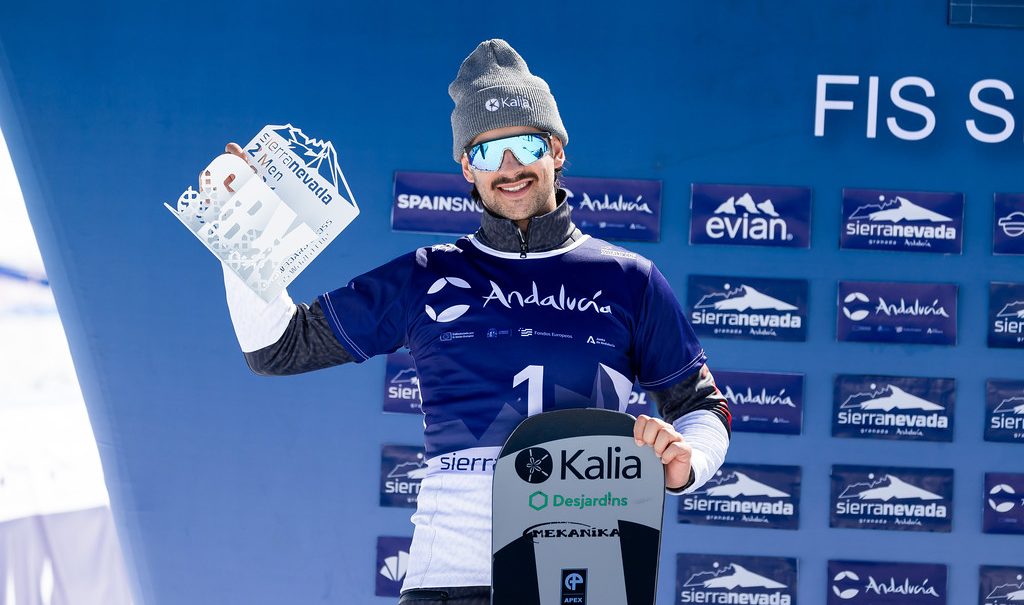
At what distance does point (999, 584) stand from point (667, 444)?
236cm

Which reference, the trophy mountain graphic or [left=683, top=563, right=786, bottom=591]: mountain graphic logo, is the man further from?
the trophy mountain graphic

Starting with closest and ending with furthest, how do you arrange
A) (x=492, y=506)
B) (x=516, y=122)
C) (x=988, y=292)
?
(x=492, y=506) < (x=516, y=122) < (x=988, y=292)

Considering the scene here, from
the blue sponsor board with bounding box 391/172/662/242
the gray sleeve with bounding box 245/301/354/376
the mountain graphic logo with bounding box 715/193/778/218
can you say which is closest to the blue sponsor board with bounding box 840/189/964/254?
the mountain graphic logo with bounding box 715/193/778/218

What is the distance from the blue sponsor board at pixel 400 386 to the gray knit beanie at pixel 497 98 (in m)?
1.62

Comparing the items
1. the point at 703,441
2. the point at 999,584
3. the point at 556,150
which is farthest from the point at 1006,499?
the point at 556,150

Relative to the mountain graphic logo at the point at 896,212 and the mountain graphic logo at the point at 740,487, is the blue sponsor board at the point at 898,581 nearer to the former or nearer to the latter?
the mountain graphic logo at the point at 740,487

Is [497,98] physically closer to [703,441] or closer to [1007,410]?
[703,441]

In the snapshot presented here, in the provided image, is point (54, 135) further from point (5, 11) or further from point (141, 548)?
point (141, 548)

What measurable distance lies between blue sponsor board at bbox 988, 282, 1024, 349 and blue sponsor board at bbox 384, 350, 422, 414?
1.83 meters

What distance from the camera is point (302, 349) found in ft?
5.81

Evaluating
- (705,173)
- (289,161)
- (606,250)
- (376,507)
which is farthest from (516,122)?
(376,507)

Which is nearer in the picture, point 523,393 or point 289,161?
point 523,393

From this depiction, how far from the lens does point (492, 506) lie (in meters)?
1.59

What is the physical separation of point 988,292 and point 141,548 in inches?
112
